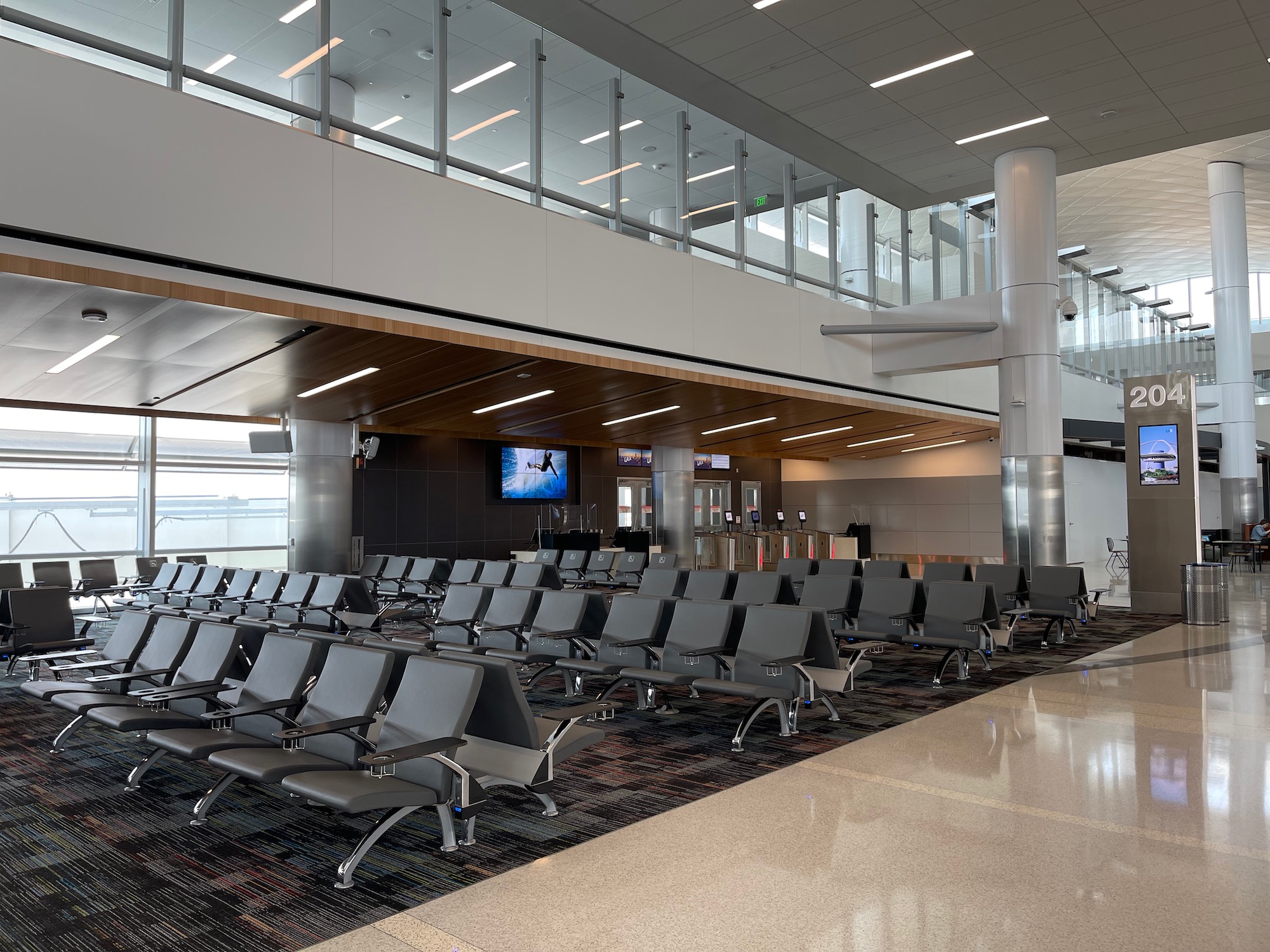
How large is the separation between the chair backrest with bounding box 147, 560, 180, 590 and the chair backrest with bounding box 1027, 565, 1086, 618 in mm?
10967

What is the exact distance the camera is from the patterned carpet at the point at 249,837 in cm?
311

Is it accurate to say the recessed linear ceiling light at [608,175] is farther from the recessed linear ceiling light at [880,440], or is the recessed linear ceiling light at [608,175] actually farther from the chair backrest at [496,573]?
the recessed linear ceiling light at [880,440]

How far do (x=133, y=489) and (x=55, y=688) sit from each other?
11231 mm

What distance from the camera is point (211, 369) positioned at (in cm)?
971

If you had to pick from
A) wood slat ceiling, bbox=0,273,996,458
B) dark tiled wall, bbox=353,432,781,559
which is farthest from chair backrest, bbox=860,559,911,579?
dark tiled wall, bbox=353,432,781,559

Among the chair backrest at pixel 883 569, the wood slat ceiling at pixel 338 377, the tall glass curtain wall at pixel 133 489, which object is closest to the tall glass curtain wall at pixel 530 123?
the wood slat ceiling at pixel 338 377

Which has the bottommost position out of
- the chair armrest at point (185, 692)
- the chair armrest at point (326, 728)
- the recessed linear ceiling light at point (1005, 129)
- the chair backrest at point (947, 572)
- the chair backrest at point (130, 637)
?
the chair armrest at point (185, 692)

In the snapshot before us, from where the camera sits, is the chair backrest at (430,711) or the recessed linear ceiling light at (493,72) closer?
the chair backrest at (430,711)

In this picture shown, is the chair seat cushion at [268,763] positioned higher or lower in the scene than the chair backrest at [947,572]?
lower

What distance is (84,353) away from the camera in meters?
8.84

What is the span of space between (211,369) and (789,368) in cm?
767

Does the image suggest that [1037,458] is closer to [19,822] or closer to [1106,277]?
[19,822]

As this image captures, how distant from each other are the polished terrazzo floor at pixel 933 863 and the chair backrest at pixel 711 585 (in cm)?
295

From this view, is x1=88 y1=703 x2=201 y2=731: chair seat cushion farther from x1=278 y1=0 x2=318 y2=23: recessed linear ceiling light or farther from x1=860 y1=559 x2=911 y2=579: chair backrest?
x1=860 y1=559 x2=911 y2=579: chair backrest
